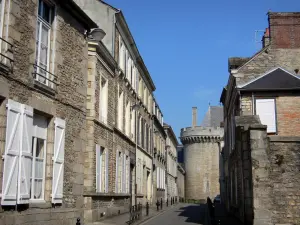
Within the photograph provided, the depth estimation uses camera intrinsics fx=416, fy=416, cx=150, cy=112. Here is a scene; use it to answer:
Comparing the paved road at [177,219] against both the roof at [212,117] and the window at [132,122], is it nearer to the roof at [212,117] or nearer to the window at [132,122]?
the window at [132,122]

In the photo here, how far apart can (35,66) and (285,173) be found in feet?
26.8

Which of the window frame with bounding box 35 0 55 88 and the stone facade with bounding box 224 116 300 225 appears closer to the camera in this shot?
the window frame with bounding box 35 0 55 88

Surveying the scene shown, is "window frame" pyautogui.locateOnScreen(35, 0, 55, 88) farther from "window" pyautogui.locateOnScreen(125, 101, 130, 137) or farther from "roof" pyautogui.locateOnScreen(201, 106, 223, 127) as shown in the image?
"roof" pyautogui.locateOnScreen(201, 106, 223, 127)

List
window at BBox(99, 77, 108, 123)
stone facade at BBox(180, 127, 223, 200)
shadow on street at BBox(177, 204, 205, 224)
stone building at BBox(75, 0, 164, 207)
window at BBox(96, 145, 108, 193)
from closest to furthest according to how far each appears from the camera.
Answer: window at BBox(96, 145, 108, 193) < window at BBox(99, 77, 108, 123) < shadow on street at BBox(177, 204, 205, 224) < stone building at BBox(75, 0, 164, 207) < stone facade at BBox(180, 127, 223, 200)

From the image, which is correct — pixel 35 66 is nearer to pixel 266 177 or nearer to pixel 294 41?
pixel 266 177

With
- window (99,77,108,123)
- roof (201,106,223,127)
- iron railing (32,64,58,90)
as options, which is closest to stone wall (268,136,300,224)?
iron railing (32,64,58,90)

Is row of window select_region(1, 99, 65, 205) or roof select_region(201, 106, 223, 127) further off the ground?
roof select_region(201, 106, 223, 127)

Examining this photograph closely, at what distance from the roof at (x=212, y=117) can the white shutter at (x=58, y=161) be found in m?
53.0

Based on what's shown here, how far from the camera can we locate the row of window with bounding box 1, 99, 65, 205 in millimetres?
8828

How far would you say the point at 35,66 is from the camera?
10234mm

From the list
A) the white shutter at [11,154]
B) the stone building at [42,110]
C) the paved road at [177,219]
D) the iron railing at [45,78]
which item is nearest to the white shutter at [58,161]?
the stone building at [42,110]

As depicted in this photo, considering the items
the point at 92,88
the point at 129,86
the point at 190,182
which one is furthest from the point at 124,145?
the point at 190,182

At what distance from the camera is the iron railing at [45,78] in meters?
10.2

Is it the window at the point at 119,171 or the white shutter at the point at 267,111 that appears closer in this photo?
the white shutter at the point at 267,111
